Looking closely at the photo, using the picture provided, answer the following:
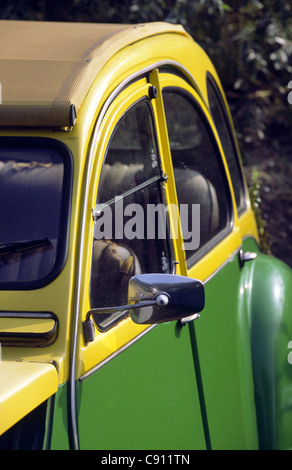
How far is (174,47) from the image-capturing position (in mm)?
2809

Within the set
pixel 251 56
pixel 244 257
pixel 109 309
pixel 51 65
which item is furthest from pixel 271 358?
pixel 251 56

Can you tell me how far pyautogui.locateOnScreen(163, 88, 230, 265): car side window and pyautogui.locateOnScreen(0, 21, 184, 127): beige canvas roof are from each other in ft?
1.17

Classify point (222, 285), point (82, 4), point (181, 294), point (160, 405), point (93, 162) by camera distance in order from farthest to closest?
point (82, 4)
point (222, 285)
point (160, 405)
point (93, 162)
point (181, 294)

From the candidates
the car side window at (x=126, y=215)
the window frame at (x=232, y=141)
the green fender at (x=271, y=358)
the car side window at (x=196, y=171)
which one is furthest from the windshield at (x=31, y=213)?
the window frame at (x=232, y=141)

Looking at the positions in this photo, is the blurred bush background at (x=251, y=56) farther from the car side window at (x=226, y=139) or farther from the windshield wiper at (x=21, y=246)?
the windshield wiper at (x=21, y=246)

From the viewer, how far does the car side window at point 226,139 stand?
11.0ft

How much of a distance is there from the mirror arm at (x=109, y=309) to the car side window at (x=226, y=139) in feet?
5.68

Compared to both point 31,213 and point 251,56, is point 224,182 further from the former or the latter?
point 251,56

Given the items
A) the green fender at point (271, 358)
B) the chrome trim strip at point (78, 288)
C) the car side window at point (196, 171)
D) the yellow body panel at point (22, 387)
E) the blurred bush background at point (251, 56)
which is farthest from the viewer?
the blurred bush background at point (251, 56)

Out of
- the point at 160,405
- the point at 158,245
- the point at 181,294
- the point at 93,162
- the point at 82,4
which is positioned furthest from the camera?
the point at 82,4

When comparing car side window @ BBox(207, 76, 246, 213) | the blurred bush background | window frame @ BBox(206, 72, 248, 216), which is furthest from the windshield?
the blurred bush background
